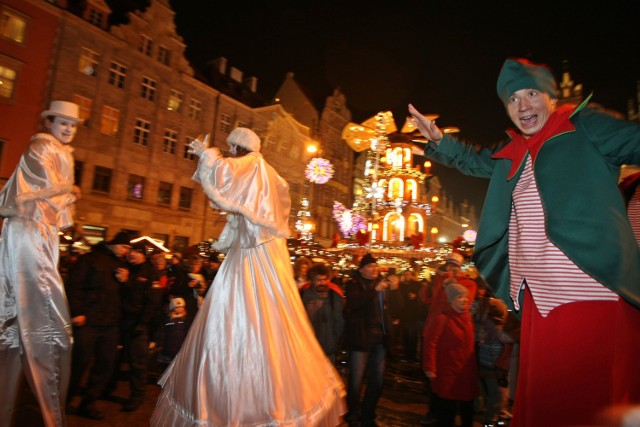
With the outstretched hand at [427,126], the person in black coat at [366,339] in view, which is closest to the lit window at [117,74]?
the person in black coat at [366,339]

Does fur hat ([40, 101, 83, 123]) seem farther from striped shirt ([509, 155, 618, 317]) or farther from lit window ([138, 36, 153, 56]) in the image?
lit window ([138, 36, 153, 56])

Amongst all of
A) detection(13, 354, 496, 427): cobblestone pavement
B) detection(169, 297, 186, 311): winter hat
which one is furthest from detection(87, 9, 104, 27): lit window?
detection(13, 354, 496, 427): cobblestone pavement

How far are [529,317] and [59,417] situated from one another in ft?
11.8

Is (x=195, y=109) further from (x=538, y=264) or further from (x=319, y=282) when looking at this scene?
(x=538, y=264)

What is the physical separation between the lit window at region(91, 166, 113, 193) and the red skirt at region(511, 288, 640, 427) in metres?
25.3

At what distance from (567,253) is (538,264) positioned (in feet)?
0.64

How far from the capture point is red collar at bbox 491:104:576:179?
6.31 ft

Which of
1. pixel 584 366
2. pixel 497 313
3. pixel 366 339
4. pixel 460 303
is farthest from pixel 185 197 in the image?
pixel 584 366

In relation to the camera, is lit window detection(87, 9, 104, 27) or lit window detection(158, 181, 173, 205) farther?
lit window detection(158, 181, 173, 205)

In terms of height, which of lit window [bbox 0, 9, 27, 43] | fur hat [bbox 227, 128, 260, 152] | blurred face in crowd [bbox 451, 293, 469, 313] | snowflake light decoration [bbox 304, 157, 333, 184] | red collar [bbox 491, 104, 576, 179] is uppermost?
lit window [bbox 0, 9, 27, 43]

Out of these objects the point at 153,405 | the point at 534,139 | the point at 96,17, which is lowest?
the point at 153,405

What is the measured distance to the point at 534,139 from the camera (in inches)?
80.4

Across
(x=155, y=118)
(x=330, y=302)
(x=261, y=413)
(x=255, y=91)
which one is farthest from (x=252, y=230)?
(x=255, y=91)

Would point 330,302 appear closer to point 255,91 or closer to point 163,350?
point 163,350
